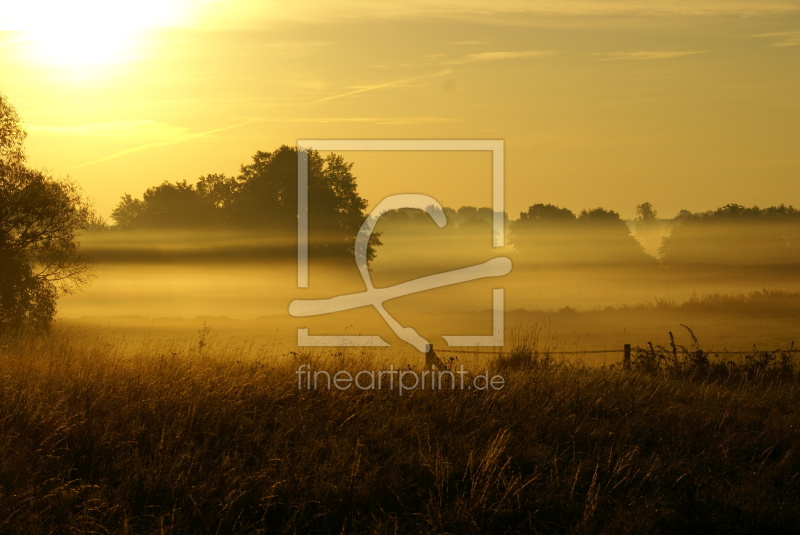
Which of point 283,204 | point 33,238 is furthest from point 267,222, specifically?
point 33,238

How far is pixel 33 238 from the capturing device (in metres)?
25.8

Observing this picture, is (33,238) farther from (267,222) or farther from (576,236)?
(576,236)

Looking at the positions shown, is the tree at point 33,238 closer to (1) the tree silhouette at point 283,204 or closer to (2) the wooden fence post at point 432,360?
(2) the wooden fence post at point 432,360

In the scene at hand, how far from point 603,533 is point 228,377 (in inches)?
239

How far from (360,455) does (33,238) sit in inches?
784

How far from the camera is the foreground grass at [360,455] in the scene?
7.93 metres

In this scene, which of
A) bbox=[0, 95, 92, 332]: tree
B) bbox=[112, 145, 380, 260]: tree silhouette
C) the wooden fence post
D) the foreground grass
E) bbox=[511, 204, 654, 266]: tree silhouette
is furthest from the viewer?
bbox=[511, 204, 654, 266]: tree silhouette

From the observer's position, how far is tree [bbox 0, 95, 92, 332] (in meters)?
25.3

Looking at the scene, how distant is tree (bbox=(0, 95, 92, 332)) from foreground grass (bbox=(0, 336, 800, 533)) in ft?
42.8

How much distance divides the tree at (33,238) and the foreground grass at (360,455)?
1304 cm

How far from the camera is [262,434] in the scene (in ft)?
31.8

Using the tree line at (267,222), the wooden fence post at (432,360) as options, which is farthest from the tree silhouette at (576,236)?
the wooden fence post at (432,360)

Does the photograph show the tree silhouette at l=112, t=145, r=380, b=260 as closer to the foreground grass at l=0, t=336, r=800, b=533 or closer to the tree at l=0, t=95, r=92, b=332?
the tree at l=0, t=95, r=92, b=332

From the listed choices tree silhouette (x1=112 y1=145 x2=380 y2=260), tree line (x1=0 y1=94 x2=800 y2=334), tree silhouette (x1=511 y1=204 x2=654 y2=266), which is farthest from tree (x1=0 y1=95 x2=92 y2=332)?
tree silhouette (x1=511 y1=204 x2=654 y2=266)
